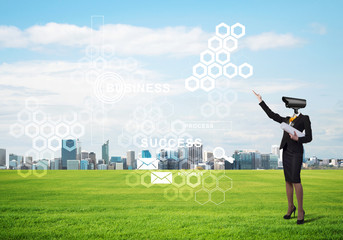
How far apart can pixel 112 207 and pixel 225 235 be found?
135 inches

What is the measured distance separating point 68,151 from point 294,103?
10.9 m

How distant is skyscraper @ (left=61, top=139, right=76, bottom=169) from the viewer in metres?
13.9

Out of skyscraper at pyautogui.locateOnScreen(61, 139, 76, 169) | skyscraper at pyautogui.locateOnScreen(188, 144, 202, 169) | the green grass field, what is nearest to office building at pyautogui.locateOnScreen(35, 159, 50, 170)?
skyscraper at pyautogui.locateOnScreen(61, 139, 76, 169)

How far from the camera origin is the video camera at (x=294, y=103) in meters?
6.52

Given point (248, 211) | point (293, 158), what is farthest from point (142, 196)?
point (293, 158)

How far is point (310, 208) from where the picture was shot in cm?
834

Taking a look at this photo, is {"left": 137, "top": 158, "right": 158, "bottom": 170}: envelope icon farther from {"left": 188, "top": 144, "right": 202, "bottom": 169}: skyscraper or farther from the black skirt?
the black skirt

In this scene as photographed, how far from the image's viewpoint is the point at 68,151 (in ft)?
49.5

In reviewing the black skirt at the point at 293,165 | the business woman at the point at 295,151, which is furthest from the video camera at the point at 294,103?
the black skirt at the point at 293,165

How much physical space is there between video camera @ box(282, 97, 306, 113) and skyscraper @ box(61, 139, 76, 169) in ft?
31.1

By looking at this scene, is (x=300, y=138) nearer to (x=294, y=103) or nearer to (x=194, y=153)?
(x=294, y=103)

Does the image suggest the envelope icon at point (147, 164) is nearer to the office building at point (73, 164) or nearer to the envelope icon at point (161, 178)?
the envelope icon at point (161, 178)

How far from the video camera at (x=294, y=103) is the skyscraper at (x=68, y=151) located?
9.47 m

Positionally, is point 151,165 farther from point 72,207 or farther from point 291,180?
point 291,180
